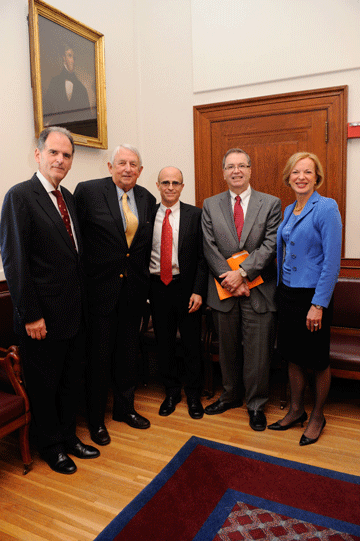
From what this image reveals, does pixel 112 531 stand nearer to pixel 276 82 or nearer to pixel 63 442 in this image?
pixel 63 442

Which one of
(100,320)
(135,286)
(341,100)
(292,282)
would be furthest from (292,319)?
(341,100)

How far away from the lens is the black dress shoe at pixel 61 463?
2.21 m

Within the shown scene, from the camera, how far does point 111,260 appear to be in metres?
2.45

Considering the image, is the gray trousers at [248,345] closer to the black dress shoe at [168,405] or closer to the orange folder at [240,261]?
the orange folder at [240,261]

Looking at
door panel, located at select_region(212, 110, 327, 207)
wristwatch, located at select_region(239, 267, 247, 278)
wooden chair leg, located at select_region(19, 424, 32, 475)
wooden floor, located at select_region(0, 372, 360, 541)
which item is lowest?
wooden floor, located at select_region(0, 372, 360, 541)

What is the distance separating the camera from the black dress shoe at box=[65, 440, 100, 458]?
2350mm

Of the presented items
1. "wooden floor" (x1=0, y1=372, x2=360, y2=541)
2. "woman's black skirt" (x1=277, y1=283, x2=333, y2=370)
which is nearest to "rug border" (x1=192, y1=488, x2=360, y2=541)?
"wooden floor" (x1=0, y1=372, x2=360, y2=541)

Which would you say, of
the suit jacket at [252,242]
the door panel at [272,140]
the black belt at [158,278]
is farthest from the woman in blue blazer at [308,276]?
the door panel at [272,140]

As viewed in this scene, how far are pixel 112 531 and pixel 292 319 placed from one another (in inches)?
56.2

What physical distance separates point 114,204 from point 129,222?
0.14 meters

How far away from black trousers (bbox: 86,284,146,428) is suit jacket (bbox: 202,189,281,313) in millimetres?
561

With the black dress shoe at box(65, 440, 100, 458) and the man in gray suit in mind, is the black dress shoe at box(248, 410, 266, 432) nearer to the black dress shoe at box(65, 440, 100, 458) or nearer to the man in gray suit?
the man in gray suit

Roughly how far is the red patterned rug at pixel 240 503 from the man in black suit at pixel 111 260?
63 cm

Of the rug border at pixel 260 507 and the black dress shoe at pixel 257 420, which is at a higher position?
the black dress shoe at pixel 257 420
